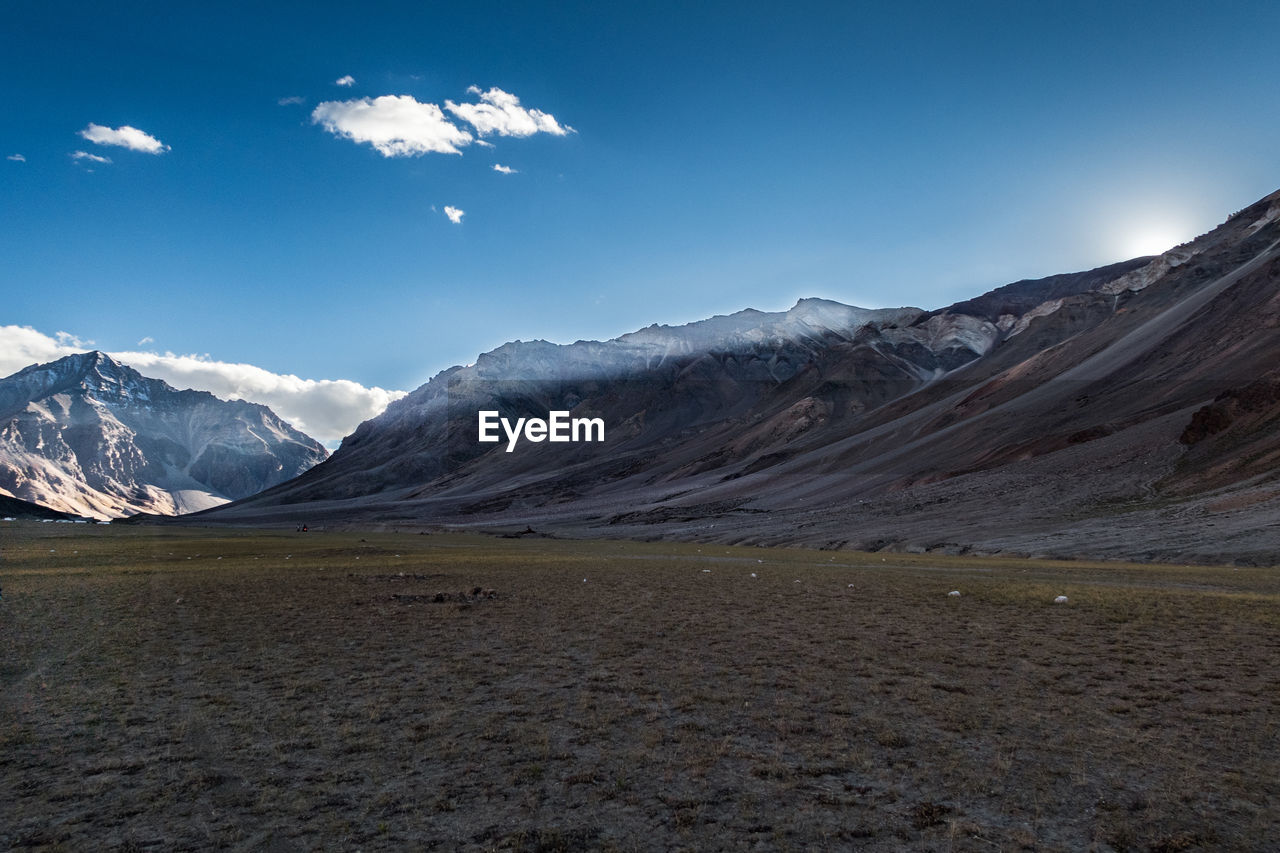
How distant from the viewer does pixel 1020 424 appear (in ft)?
340

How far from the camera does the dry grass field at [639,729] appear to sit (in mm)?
6559

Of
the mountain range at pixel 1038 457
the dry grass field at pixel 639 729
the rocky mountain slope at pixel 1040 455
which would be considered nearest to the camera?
the dry grass field at pixel 639 729

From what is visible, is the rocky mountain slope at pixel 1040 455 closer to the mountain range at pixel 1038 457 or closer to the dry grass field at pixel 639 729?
the mountain range at pixel 1038 457

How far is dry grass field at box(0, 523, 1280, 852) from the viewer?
21.5ft

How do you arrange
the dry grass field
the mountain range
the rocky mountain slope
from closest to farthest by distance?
the dry grass field
the mountain range
the rocky mountain slope

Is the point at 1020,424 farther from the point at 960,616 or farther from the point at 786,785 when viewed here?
the point at 786,785

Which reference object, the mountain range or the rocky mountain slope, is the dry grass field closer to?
the mountain range

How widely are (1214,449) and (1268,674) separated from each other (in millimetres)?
68753

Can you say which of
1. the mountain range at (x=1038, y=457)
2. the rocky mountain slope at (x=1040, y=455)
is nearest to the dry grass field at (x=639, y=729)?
the mountain range at (x=1038, y=457)

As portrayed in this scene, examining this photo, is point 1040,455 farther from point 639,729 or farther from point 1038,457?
point 639,729

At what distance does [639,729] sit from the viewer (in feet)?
30.6

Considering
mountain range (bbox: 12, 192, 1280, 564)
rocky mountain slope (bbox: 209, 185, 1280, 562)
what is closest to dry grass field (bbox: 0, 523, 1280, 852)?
mountain range (bbox: 12, 192, 1280, 564)

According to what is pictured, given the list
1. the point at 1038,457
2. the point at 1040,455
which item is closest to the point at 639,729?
the point at 1038,457

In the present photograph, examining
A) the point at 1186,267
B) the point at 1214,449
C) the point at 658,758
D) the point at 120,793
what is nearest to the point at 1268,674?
the point at 658,758
